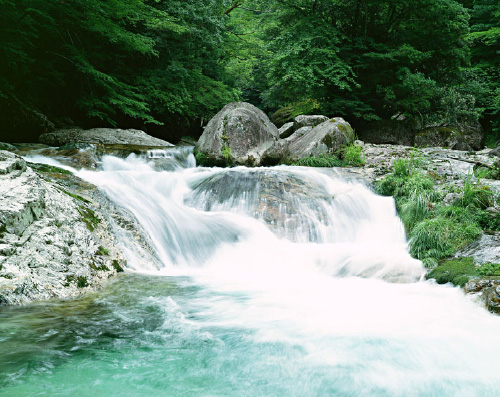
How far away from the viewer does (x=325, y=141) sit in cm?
1092

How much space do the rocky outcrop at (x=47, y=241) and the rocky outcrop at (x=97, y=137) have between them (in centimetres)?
698

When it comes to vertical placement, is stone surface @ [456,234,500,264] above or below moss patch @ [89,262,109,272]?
above

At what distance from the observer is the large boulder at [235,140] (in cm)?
1116

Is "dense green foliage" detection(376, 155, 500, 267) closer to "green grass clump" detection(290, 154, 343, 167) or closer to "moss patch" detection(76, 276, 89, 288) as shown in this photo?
"green grass clump" detection(290, 154, 343, 167)

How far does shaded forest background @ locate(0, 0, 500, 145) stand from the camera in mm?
11914

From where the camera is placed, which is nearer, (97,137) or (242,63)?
(97,137)

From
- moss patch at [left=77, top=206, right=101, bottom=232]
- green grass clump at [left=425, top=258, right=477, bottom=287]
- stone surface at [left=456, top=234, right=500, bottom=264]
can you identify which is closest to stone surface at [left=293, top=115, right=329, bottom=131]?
stone surface at [left=456, top=234, right=500, bottom=264]

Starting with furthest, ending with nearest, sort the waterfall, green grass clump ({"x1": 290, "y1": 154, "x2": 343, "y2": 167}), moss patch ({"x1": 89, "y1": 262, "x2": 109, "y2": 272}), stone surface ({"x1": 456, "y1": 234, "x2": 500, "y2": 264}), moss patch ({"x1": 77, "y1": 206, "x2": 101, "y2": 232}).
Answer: green grass clump ({"x1": 290, "y1": 154, "x2": 343, "y2": 167}), the waterfall, stone surface ({"x1": 456, "y1": 234, "x2": 500, "y2": 264}), moss patch ({"x1": 77, "y1": 206, "x2": 101, "y2": 232}), moss patch ({"x1": 89, "y1": 262, "x2": 109, "y2": 272})

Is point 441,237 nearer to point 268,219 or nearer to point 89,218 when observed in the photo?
point 268,219

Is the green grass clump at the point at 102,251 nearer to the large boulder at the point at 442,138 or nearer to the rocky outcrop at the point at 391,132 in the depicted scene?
the rocky outcrop at the point at 391,132

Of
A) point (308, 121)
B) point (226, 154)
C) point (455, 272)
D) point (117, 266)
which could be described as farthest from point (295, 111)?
point (117, 266)

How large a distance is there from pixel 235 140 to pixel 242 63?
840 centimetres

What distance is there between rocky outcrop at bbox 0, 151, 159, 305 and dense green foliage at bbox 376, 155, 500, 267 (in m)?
4.82

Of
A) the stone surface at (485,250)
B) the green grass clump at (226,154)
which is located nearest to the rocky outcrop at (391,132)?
the green grass clump at (226,154)
